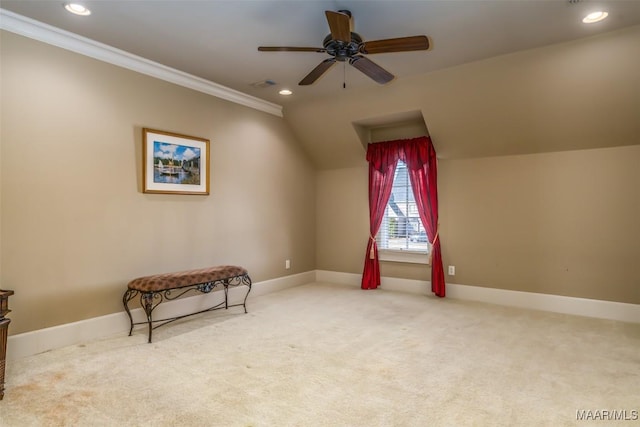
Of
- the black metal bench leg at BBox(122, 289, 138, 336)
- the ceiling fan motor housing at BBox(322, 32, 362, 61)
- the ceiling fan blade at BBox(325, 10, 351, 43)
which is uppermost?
the ceiling fan motor housing at BBox(322, 32, 362, 61)

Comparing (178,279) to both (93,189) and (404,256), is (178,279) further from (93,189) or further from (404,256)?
(404,256)

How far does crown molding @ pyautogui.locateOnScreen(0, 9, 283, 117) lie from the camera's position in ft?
9.53

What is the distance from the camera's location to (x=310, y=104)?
16.7 ft

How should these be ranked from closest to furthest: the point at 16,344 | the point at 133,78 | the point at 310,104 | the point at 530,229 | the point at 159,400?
the point at 159,400, the point at 16,344, the point at 133,78, the point at 530,229, the point at 310,104

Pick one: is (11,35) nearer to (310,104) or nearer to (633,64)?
(310,104)

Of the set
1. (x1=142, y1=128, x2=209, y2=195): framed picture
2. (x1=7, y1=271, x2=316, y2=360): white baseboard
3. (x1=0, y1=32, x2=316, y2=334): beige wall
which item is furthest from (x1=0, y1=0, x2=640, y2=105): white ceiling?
(x1=7, y1=271, x2=316, y2=360): white baseboard

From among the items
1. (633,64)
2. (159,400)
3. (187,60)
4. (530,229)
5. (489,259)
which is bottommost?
(159,400)

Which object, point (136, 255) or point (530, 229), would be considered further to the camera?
point (530, 229)

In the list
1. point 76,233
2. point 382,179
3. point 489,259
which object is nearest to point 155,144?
point 76,233

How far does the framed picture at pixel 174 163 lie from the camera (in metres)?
3.77

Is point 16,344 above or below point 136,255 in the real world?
below

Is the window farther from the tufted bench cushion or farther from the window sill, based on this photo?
the tufted bench cushion

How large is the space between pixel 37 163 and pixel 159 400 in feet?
7.40

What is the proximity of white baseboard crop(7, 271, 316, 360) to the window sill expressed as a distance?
7.06 ft
